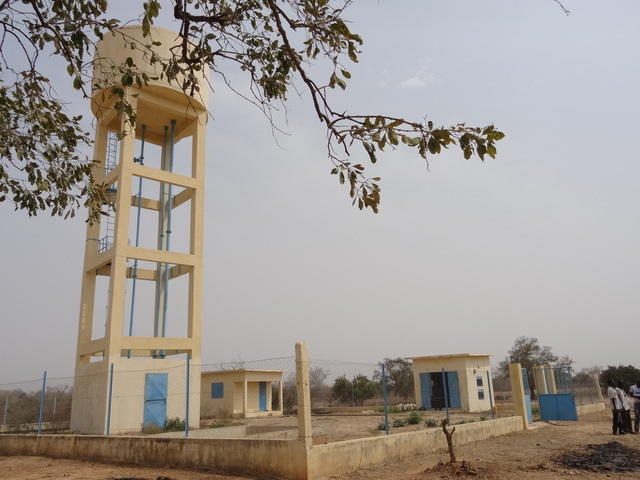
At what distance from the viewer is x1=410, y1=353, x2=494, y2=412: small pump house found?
1052 inches

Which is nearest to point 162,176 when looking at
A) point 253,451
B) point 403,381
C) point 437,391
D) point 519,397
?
point 253,451

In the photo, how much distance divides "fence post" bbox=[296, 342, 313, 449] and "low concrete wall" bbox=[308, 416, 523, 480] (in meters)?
0.26

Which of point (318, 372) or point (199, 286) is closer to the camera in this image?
point (318, 372)

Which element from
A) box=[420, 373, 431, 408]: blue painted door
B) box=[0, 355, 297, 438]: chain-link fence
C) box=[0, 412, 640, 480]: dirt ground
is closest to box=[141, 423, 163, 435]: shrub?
box=[0, 355, 297, 438]: chain-link fence

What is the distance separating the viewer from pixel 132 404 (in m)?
17.5

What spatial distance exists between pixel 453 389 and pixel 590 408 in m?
6.34

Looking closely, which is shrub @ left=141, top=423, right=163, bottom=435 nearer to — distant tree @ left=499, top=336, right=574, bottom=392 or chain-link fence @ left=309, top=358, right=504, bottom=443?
chain-link fence @ left=309, top=358, right=504, bottom=443

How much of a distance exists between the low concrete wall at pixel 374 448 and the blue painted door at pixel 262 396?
19.5 m

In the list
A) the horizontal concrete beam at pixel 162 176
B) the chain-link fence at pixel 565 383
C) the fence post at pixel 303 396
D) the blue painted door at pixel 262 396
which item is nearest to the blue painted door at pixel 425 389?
the chain-link fence at pixel 565 383

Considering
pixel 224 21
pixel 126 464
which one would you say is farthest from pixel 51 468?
pixel 224 21

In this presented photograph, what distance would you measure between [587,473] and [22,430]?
15.3 metres

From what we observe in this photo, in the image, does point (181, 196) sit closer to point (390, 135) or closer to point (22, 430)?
point (22, 430)

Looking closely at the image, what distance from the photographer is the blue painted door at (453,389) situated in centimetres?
2686

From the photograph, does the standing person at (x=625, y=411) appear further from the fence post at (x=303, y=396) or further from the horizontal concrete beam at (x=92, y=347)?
the horizontal concrete beam at (x=92, y=347)
